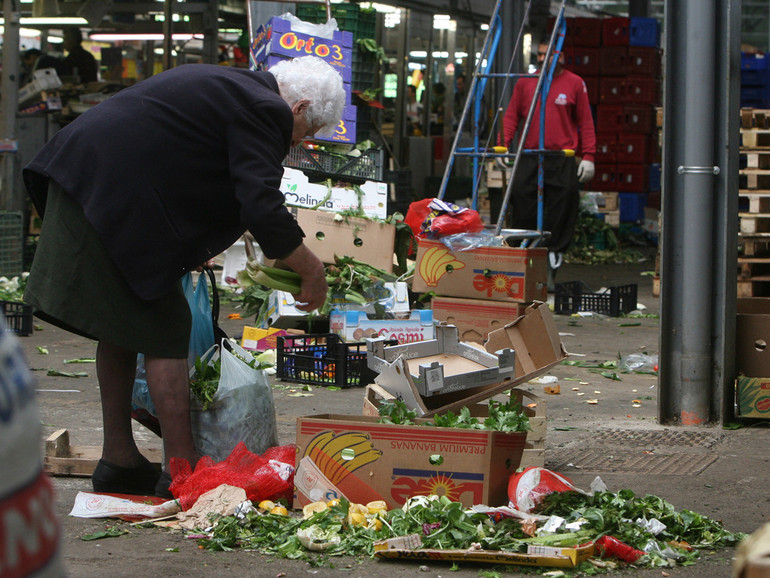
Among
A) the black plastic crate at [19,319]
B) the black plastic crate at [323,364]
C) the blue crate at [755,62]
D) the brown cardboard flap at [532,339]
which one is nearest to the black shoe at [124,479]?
the brown cardboard flap at [532,339]

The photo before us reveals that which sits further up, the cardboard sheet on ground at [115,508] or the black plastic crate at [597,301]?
the cardboard sheet on ground at [115,508]

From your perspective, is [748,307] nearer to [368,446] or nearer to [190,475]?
[368,446]

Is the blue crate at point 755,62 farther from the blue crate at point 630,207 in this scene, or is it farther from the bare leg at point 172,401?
the bare leg at point 172,401

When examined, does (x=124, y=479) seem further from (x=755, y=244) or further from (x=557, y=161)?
(x=557, y=161)

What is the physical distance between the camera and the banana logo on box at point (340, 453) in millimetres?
3340

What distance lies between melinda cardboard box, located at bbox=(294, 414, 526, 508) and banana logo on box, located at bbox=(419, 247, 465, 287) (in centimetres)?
354

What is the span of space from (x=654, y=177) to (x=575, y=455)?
14.2 metres

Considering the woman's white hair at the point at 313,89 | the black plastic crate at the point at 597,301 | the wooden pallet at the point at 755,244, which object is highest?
the woman's white hair at the point at 313,89

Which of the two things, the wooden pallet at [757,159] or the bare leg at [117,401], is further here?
the wooden pallet at [757,159]

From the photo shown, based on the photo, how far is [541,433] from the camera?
12.7 feet

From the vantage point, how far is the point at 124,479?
3578mm

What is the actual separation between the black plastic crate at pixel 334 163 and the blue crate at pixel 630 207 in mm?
10031

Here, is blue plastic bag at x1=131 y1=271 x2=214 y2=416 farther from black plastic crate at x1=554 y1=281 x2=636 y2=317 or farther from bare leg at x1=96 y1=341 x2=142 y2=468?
black plastic crate at x1=554 y1=281 x2=636 y2=317

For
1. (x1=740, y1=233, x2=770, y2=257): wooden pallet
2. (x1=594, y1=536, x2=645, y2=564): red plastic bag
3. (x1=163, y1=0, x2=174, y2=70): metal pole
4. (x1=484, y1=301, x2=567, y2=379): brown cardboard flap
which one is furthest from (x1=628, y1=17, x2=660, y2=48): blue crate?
(x1=594, y1=536, x2=645, y2=564): red plastic bag
